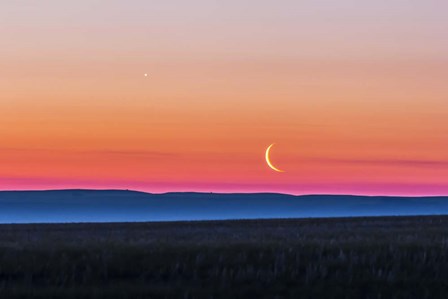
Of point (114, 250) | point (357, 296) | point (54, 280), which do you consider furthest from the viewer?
point (114, 250)

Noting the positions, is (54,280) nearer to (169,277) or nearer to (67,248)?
(169,277)

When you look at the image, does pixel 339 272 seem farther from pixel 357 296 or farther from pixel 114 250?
pixel 114 250

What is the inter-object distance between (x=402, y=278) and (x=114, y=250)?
6.41 metres

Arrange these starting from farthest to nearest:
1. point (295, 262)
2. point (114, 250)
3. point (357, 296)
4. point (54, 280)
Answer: point (114, 250) < point (295, 262) < point (54, 280) < point (357, 296)

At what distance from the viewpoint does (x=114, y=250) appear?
23.4 metres

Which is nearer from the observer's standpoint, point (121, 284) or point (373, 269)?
point (121, 284)

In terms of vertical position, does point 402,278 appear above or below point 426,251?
below

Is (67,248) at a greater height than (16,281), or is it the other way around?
(67,248)

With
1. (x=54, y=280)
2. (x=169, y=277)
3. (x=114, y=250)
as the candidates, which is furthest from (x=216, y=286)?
(x=114, y=250)

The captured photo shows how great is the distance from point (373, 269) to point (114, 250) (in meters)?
5.72

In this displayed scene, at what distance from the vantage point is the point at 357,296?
60.8 ft

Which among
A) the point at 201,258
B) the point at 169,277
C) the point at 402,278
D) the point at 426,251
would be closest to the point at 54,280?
the point at 169,277

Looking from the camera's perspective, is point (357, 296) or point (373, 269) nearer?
point (357, 296)

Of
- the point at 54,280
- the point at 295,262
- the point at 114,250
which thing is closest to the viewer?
the point at 54,280
